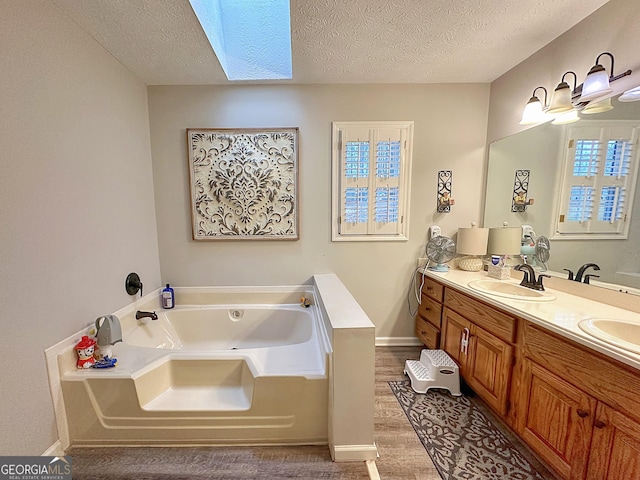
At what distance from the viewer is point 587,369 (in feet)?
3.33

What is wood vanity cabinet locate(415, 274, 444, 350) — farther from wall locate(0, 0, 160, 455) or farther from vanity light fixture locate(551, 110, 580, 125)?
wall locate(0, 0, 160, 455)

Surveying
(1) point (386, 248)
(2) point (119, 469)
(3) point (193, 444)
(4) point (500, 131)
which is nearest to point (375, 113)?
(4) point (500, 131)

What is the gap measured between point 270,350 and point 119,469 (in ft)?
2.96

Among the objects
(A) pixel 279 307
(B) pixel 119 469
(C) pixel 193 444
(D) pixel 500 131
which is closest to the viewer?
(B) pixel 119 469

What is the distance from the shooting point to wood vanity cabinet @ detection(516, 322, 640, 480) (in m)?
0.89

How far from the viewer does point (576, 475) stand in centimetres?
105

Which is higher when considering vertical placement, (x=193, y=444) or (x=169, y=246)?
(x=169, y=246)

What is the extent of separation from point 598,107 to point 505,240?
996 mm

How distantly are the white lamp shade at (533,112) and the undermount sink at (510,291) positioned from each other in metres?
1.19

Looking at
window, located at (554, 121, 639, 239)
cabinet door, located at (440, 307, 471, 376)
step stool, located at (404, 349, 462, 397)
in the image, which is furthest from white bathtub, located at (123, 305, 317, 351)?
window, located at (554, 121, 639, 239)

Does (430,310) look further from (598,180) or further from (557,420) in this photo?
(598,180)

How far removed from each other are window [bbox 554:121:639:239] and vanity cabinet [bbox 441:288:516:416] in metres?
0.76

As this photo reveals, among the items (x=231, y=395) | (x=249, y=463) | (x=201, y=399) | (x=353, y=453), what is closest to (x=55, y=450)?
(x=201, y=399)

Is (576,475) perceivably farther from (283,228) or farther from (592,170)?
(283,228)
